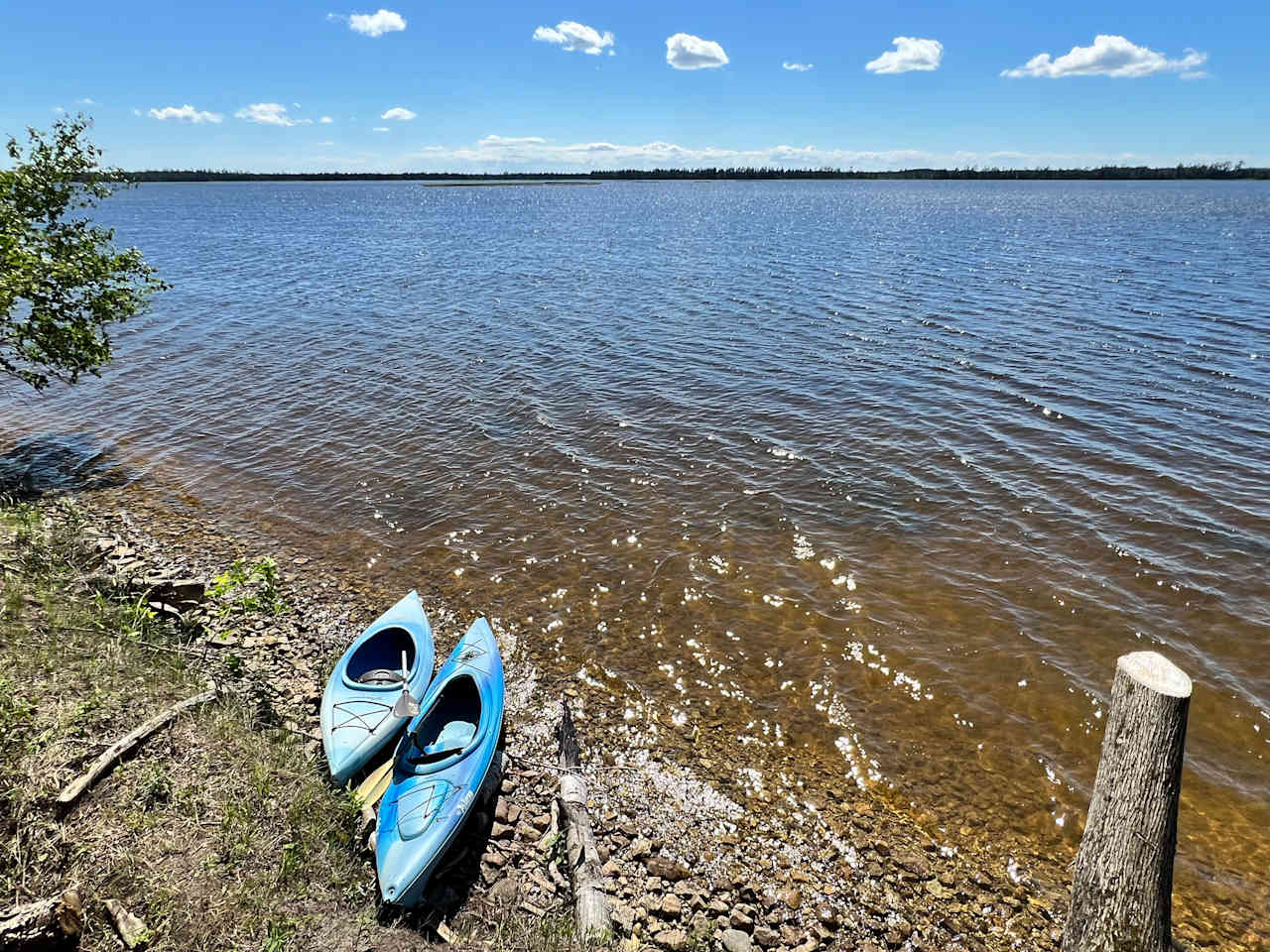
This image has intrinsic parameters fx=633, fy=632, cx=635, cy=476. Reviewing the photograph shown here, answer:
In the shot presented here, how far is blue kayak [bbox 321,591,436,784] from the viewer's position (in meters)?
7.86

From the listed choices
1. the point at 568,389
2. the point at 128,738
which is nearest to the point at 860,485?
the point at 568,389

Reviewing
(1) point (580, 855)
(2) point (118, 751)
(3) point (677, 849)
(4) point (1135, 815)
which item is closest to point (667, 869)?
(3) point (677, 849)

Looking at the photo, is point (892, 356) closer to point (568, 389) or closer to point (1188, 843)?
point (568, 389)

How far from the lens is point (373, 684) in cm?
883

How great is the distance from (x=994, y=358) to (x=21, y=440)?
31391 millimetres

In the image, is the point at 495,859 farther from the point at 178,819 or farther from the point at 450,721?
the point at 178,819

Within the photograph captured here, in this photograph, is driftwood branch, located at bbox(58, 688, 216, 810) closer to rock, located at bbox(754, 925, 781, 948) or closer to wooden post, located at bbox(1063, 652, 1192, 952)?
rock, located at bbox(754, 925, 781, 948)

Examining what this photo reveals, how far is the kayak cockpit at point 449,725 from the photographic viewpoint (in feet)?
25.4

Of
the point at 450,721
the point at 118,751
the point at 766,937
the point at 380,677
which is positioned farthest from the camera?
the point at 380,677

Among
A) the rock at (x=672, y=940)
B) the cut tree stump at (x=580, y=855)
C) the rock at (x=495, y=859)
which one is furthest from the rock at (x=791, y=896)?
the rock at (x=495, y=859)

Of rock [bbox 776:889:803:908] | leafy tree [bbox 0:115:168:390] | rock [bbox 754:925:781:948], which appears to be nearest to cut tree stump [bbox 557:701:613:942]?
rock [bbox 754:925:781:948]

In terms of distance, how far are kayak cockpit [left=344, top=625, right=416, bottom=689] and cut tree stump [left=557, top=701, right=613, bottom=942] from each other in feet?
9.23

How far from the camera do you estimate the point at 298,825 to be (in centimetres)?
643

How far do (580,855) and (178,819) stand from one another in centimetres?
388
